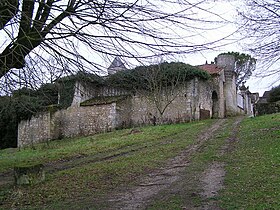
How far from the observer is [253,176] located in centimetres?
725

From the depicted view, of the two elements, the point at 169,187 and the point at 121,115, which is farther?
the point at 121,115

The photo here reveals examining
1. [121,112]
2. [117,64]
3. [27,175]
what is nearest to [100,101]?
[121,112]

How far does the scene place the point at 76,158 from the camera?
13.4 meters

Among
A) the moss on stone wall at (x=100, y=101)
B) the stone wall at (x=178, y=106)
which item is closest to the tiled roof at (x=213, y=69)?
the stone wall at (x=178, y=106)

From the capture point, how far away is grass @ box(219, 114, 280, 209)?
5.31m

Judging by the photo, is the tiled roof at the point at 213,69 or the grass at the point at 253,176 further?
the tiled roof at the point at 213,69

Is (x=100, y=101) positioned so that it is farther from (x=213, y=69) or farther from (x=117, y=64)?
(x=117, y=64)

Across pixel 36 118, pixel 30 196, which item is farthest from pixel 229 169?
pixel 36 118

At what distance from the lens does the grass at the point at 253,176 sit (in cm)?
531

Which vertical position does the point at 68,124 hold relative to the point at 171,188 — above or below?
above

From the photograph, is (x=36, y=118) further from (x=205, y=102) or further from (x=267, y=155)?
(x=267, y=155)

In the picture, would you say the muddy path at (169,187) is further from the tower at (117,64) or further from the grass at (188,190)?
the tower at (117,64)

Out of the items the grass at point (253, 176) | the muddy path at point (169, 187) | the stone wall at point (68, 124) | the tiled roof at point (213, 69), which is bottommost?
the muddy path at point (169, 187)

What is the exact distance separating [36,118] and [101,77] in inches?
939
